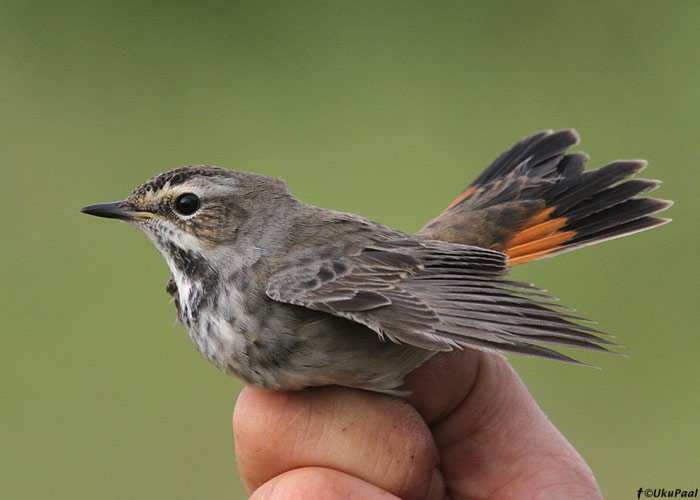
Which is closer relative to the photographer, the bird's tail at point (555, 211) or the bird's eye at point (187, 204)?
the bird's eye at point (187, 204)

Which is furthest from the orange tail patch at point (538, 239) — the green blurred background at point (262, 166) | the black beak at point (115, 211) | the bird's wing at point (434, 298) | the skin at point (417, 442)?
the green blurred background at point (262, 166)

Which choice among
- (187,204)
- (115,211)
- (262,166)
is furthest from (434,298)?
(262,166)

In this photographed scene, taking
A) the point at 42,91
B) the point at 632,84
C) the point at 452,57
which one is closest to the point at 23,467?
the point at 42,91

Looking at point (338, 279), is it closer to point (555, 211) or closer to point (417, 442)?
point (417, 442)

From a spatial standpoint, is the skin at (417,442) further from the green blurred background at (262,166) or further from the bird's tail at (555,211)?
the green blurred background at (262,166)

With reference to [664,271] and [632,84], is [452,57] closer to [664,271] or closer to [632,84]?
[632,84]

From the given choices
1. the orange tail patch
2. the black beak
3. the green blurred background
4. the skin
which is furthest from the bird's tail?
the green blurred background

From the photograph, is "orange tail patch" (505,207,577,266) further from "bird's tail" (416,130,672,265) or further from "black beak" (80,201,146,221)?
"black beak" (80,201,146,221)
